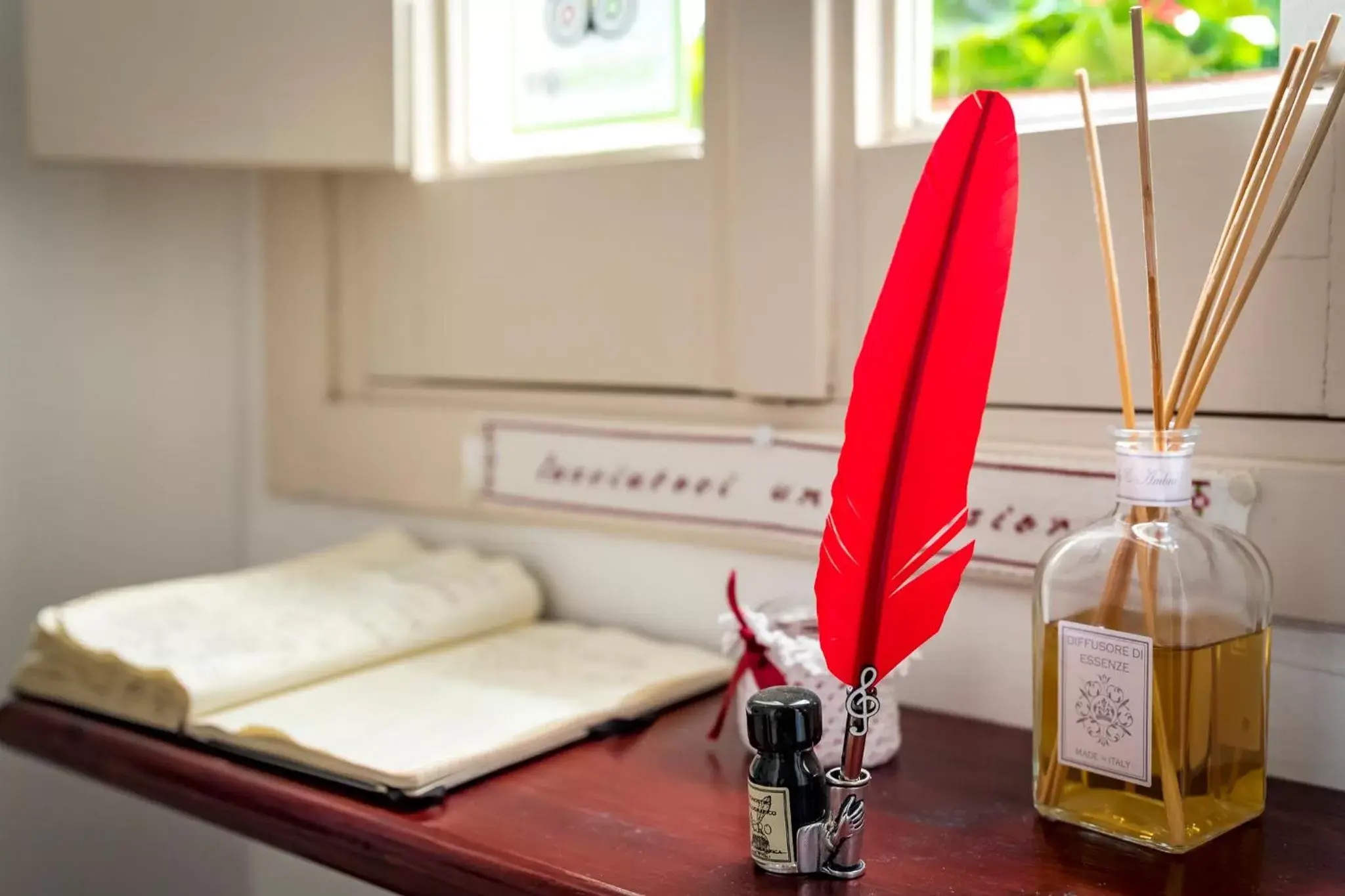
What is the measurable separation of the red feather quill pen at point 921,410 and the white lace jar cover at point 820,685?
140 millimetres

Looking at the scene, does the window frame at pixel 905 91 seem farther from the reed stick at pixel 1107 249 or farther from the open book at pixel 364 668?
the open book at pixel 364 668

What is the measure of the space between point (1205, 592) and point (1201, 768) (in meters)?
0.09

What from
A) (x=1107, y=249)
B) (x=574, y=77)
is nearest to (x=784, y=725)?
(x=1107, y=249)

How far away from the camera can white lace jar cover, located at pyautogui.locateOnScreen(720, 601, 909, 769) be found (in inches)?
28.8

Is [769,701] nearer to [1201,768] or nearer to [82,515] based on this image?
[1201,768]

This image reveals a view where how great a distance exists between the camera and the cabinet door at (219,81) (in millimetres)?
991

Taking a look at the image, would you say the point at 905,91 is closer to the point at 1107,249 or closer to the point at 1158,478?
the point at 1107,249

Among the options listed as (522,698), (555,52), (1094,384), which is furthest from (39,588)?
(1094,384)

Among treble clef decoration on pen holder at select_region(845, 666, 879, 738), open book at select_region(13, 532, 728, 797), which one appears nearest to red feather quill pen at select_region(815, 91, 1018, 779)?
treble clef decoration on pen holder at select_region(845, 666, 879, 738)

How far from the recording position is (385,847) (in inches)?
25.9

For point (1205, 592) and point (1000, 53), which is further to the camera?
point (1000, 53)

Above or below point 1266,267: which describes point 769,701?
below

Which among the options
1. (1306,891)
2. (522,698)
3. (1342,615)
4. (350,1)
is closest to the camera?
(1306,891)

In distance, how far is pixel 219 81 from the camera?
1016 mm
